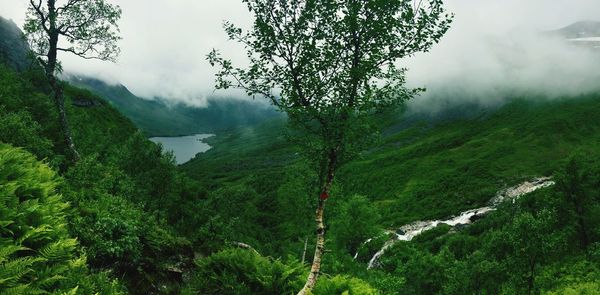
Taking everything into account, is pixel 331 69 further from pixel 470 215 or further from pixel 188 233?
pixel 470 215

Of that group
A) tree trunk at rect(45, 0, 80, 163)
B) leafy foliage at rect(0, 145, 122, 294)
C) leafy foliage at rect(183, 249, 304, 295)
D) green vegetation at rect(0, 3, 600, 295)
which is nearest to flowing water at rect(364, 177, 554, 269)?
green vegetation at rect(0, 3, 600, 295)

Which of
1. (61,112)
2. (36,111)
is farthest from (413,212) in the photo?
(61,112)

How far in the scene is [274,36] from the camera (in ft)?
53.0

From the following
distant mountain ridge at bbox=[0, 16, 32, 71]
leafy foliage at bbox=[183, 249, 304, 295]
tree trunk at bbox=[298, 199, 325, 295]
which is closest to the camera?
tree trunk at bbox=[298, 199, 325, 295]

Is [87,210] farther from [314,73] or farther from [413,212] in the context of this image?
[413,212]

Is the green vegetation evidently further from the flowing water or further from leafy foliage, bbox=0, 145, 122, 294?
the flowing water

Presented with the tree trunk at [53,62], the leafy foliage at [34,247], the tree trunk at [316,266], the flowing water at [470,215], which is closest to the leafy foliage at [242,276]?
the tree trunk at [316,266]

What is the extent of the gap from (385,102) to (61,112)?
813 inches

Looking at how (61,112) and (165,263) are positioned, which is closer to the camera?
(165,263)

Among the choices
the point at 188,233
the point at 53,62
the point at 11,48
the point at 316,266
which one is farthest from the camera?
the point at 11,48

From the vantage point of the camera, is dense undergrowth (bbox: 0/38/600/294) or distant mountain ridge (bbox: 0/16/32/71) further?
distant mountain ridge (bbox: 0/16/32/71)

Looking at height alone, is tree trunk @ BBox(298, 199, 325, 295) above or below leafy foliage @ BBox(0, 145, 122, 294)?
below

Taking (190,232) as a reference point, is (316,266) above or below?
above

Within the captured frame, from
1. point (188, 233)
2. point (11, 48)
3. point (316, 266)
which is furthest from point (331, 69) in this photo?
point (11, 48)
